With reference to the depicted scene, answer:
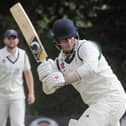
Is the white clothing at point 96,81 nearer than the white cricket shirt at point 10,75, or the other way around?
the white clothing at point 96,81

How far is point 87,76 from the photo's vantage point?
20.0 feet

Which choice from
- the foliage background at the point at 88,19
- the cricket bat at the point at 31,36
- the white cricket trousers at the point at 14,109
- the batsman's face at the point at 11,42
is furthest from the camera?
the foliage background at the point at 88,19

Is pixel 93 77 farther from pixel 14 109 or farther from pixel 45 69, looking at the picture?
pixel 14 109

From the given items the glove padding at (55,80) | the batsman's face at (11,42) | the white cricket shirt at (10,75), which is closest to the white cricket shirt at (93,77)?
the glove padding at (55,80)

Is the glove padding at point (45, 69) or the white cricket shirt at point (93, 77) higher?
the glove padding at point (45, 69)

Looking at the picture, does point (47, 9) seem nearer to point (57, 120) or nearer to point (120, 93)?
point (57, 120)

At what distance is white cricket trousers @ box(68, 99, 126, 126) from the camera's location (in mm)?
6054

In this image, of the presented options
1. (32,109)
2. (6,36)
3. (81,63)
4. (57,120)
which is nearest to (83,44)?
(81,63)

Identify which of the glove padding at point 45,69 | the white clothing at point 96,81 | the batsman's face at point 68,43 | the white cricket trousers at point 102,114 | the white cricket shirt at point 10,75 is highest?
the white cricket shirt at point 10,75

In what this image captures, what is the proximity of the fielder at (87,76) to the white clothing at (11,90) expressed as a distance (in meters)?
2.45

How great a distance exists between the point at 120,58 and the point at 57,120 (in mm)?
2528

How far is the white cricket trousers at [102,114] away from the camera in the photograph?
6054 mm

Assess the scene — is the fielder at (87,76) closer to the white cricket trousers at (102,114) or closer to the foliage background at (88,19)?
the white cricket trousers at (102,114)

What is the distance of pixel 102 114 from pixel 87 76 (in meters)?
0.36
